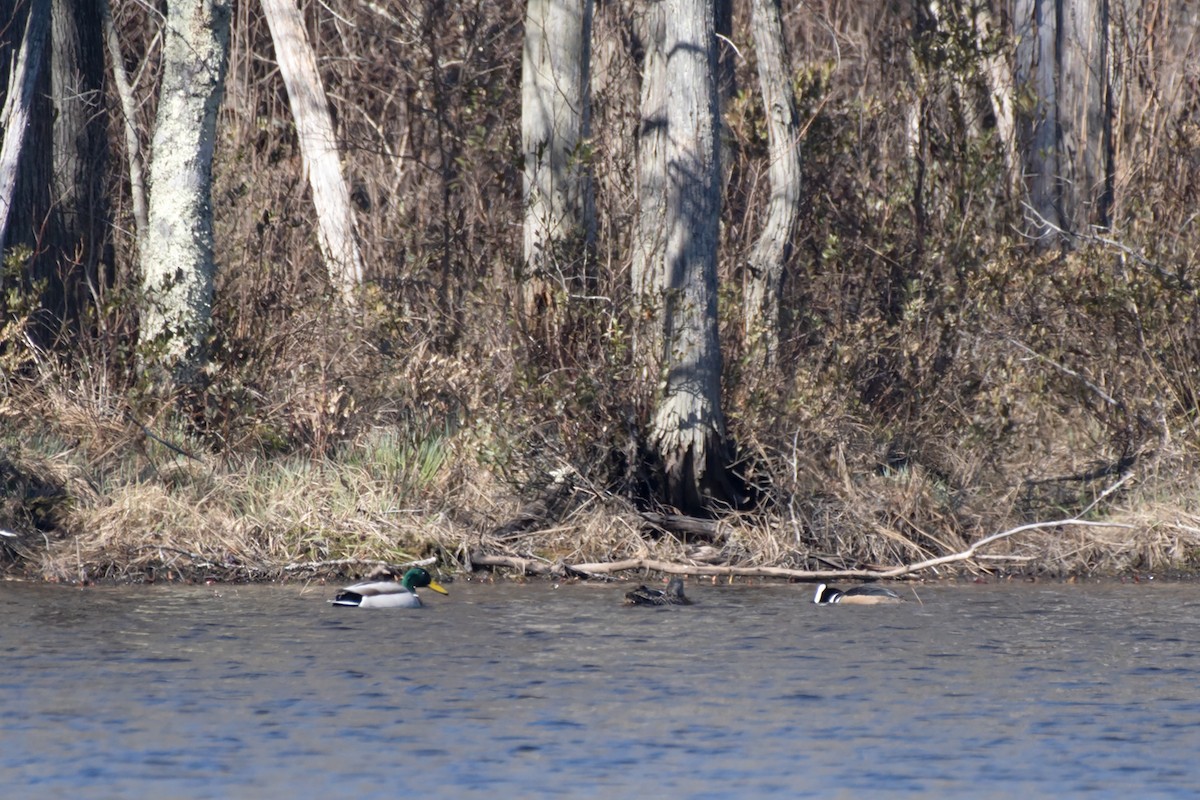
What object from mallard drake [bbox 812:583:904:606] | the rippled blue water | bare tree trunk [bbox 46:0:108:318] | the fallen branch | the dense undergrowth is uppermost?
bare tree trunk [bbox 46:0:108:318]

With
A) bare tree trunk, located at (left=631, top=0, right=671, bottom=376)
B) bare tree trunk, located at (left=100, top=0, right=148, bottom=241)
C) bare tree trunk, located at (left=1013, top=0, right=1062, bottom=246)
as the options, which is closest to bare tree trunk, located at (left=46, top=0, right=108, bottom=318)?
bare tree trunk, located at (left=100, top=0, right=148, bottom=241)

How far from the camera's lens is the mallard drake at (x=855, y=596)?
1305 centimetres

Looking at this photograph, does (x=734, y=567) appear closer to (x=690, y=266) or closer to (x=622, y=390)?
(x=622, y=390)

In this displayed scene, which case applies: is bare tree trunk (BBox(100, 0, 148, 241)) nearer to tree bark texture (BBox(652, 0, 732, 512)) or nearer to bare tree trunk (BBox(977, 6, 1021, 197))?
tree bark texture (BBox(652, 0, 732, 512))

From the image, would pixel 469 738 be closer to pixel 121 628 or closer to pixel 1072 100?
pixel 121 628

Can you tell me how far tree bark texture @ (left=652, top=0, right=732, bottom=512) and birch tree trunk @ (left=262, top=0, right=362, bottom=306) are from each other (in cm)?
529

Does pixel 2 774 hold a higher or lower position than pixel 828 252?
lower

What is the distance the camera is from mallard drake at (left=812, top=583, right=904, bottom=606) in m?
13.1

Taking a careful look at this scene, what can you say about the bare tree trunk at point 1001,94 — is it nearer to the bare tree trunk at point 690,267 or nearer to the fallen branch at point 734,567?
the bare tree trunk at point 690,267

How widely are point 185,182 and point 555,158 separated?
3284mm

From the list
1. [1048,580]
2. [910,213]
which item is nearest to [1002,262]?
[910,213]

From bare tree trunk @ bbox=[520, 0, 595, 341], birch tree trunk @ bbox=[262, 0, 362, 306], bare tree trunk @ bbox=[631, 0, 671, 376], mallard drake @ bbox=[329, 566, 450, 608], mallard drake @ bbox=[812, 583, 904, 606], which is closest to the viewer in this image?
mallard drake @ bbox=[329, 566, 450, 608]

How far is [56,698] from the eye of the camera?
31.4 ft

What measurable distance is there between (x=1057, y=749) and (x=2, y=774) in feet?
15.6
